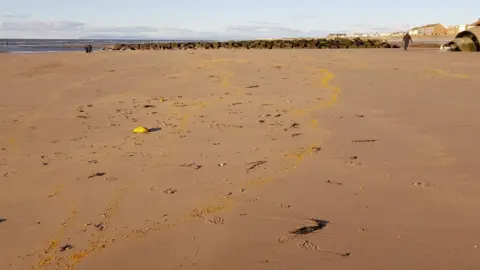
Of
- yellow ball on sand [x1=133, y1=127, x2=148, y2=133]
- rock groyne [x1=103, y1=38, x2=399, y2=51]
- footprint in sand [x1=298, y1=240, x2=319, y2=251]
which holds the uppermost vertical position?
rock groyne [x1=103, y1=38, x2=399, y2=51]

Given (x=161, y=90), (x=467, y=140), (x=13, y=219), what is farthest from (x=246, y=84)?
(x=13, y=219)

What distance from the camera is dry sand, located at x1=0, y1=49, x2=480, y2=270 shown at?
8.76 ft

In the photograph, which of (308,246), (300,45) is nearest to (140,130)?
(308,246)

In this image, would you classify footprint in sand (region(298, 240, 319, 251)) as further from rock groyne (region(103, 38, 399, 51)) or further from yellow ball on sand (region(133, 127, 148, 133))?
rock groyne (region(103, 38, 399, 51))

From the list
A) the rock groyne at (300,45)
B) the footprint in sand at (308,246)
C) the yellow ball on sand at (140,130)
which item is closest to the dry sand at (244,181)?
the footprint in sand at (308,246)

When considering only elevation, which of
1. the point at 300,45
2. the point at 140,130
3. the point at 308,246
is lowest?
the point at 308,246

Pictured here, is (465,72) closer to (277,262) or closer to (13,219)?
(277,262)

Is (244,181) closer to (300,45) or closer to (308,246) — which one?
(308,246)

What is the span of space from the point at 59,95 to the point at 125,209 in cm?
629

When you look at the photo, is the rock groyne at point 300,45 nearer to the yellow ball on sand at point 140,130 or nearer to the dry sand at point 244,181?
the dry sand at point 244,181

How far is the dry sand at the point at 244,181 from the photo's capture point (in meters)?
2.67

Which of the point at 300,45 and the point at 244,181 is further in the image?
the point at 300,45

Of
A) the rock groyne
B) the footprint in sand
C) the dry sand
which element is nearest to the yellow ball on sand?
the dry sand

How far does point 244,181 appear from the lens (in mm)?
3836
